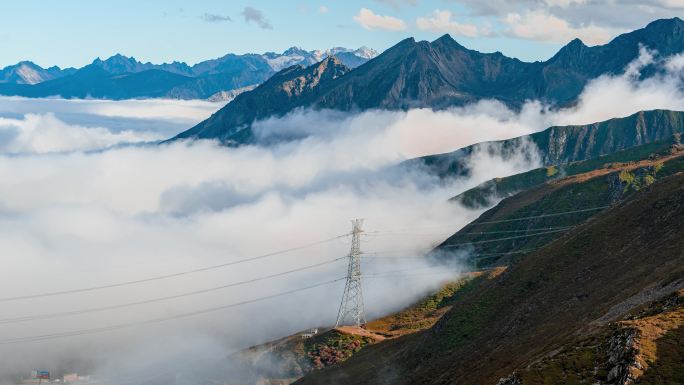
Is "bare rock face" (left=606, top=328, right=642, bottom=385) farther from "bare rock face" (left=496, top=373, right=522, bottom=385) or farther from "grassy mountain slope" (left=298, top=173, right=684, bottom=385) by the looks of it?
"grassy mountain slope" (left=298, top=173, right=684, bottom=385)

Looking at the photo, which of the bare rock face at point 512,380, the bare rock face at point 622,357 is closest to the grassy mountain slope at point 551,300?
the bare rock face at point 512,380

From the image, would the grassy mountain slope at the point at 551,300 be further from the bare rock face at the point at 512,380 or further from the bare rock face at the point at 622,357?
the bare rock face at the point at 622,357

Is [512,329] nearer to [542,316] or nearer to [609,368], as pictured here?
[542,316]

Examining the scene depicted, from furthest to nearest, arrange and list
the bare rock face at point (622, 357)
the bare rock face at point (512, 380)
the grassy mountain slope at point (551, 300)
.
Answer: the grassy mountain slope at point (551, 300), the bare rock face at point (512, 380), the bare rock face at point (622, 357)

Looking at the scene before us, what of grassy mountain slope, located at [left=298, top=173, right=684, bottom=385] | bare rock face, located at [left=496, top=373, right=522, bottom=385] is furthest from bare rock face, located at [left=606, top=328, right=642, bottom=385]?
grassy mountain slope, located at [left=298, top=173, right=684, bottom=385]

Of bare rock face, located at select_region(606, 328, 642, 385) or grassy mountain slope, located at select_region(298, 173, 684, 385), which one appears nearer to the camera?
bare rock face, located at select_region(606, 328, 642, 385)

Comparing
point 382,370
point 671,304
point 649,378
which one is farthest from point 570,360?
point 382,370

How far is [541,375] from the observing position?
81250 mm

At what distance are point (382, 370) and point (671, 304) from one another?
86318 mm

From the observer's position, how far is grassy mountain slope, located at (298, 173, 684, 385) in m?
114

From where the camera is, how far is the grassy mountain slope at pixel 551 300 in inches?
4496

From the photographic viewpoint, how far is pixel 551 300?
143 m

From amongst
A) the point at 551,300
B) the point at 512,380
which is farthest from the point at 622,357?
the point at 551,300

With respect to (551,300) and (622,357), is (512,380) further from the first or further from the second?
(551,300)
